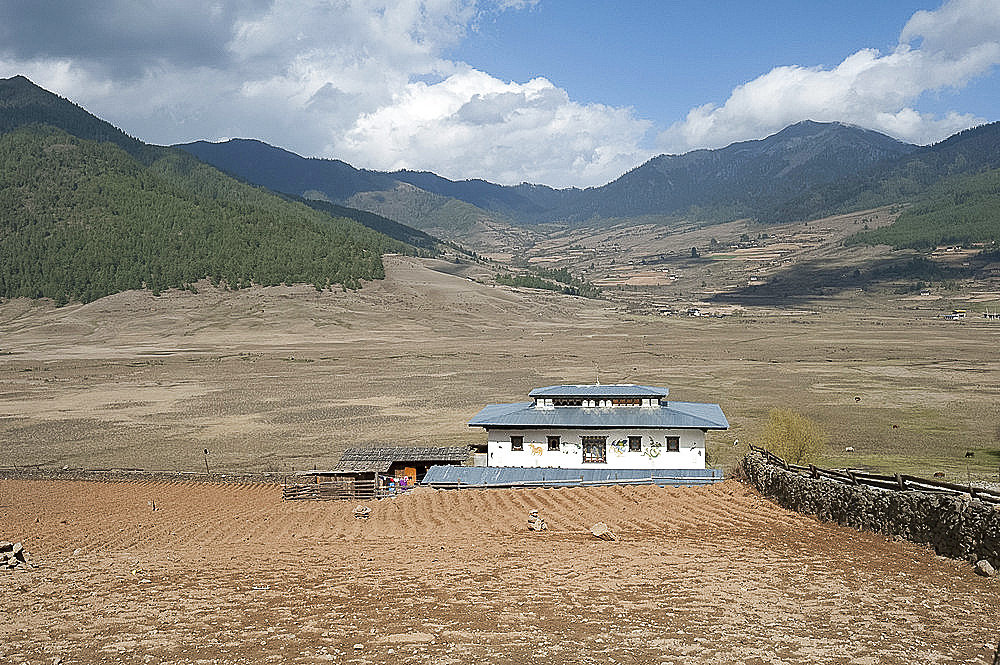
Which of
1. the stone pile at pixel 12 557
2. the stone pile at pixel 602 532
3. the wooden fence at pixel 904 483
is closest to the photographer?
the wooden fence at pixel 904 483

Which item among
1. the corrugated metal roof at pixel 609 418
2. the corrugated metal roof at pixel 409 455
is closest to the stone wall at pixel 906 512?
the corrugated metal roof at pixel 609 418

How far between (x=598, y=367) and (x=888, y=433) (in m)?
46.1

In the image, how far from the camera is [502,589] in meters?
16.5

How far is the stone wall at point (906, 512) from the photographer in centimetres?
1563

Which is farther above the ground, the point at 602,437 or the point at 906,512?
the point at 906,512

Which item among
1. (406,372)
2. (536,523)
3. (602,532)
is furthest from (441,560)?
(406,372)

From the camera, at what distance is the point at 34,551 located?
21906 millimetres

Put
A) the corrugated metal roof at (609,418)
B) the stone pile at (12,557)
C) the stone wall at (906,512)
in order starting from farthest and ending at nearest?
the corrugated metal roof at (609,418) → the stone pile at (12,557) → the stone wall at (906,512)

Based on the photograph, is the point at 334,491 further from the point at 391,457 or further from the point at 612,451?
the point at 612,451

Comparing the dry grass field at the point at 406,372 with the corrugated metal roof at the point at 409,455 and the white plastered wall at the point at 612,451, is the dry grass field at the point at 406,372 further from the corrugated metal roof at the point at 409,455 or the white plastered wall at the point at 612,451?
the corrugated metal roof at the point at 409,455

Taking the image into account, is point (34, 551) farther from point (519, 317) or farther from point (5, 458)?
point (519, 317)

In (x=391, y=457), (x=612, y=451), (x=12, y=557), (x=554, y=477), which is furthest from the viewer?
(x=391, y=457)

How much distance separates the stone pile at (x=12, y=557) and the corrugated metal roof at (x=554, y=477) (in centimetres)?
1354

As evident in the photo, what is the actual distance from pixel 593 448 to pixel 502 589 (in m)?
20.0
